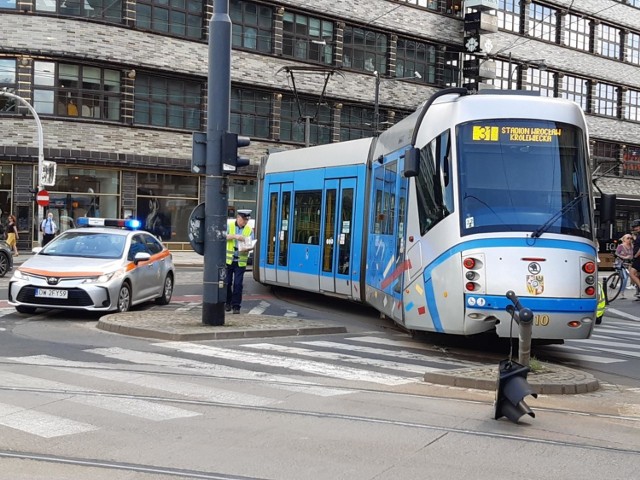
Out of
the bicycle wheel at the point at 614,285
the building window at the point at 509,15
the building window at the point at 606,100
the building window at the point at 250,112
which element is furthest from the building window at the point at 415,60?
the bicycle wheel at the point at 614,285

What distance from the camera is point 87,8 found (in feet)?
120

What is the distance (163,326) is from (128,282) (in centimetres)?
256

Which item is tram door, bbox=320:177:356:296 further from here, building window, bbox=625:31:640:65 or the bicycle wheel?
building window, bbox=625:31:640:65

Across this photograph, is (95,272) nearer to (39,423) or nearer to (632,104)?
(39,423)

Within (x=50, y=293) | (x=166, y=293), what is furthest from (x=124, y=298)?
(x=166, y=293)

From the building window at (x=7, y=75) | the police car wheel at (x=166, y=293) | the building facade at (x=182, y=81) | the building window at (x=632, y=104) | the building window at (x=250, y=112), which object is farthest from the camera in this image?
the building window at (x=632, y=104)

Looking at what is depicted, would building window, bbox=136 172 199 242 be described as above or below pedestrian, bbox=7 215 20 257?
above

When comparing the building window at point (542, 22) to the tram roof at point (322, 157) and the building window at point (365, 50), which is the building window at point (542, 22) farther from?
the tram roof at point (322, 157)

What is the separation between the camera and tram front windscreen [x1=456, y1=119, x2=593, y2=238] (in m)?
11.0

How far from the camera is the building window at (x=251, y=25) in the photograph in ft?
134

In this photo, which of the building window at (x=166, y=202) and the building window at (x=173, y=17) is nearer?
the building window at (x=173, y=17)

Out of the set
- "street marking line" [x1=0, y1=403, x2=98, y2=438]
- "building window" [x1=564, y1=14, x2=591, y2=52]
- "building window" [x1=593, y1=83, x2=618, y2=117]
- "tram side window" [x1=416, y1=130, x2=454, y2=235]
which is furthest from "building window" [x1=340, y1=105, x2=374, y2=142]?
"street marking line" [x1=0, y1=403, x2=98, y2=438]

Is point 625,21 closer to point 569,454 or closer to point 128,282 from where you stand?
point 128,282

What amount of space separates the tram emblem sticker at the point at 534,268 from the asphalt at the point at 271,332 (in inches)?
42.0
